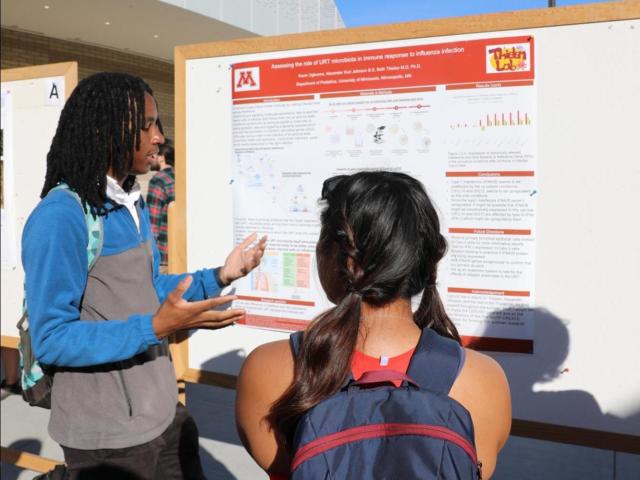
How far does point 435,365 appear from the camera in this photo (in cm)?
113

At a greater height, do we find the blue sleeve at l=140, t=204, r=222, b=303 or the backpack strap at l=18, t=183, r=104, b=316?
the backpack strap at l=18, t=183, r=104, b=316

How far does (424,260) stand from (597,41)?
3.75 ft

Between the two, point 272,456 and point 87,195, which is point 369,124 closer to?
point 87,195

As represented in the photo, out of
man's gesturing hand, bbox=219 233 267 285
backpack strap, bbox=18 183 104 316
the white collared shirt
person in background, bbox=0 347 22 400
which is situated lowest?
person in background, bbox=0 347 22 400

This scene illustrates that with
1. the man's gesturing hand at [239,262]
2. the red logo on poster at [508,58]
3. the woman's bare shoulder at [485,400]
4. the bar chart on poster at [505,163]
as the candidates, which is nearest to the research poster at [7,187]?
the bar chart on poster at [505,163]

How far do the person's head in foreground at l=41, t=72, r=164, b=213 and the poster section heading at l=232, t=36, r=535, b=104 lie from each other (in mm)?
706

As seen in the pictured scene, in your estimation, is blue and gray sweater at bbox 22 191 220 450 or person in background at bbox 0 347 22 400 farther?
person in background at bbox 0 347 22 400

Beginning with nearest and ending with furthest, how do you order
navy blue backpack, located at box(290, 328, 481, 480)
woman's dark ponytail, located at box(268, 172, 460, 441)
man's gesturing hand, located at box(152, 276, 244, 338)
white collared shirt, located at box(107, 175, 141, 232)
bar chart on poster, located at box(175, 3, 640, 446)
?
navy blue backpack, located at box(290, 328, 481, 480) < woman's dark ponytail, located at box(268, 172, 460, 441) < man's gesturing hand, located at box(152, 276, 244, 338) < white collared shirt, located at box(107, 175, 141, 232) < bar chart on poster, located at box(175, 3, 640, 446)

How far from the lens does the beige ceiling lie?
13.2 meters

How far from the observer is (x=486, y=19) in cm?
204

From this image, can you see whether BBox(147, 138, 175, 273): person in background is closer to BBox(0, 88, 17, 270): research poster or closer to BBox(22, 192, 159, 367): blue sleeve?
BBox(0, 88, 17, 270): research poster

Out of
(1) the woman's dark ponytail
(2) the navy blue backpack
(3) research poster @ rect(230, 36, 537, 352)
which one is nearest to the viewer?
(2) the navy blue backpack

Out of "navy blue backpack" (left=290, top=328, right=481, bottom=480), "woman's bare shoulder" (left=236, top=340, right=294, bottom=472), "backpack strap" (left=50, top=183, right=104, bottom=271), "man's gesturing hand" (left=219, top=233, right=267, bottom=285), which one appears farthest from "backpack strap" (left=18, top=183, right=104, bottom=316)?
"navy blue backpack" (left=290, top=328, right=481, bottom=480)

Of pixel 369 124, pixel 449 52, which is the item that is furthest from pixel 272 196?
pixel 449 52
